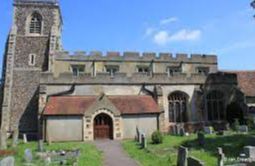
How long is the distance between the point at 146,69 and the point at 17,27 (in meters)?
15.2

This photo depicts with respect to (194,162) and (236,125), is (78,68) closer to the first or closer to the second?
(236,125)

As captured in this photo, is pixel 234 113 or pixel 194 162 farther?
pixel 234 113

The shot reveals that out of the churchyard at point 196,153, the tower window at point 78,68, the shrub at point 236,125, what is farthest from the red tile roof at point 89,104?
the tower window at point 78,68

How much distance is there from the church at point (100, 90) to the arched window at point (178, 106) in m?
0.10

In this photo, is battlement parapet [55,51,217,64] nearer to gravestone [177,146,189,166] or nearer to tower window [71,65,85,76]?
tower window [71,65,85,76]

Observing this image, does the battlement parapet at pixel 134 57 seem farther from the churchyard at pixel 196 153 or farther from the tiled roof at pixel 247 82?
the churchyard at pixel 196 153

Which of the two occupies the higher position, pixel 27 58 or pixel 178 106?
pixel 27 58

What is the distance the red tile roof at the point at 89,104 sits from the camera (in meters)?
27.5

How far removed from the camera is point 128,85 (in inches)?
1243

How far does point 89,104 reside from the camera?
2841 centimetres

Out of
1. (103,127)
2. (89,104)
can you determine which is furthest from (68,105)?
(103,127)

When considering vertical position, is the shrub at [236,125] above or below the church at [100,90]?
below

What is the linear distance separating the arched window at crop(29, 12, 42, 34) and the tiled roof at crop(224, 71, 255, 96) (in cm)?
2410

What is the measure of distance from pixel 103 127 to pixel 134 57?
11.7 meters
